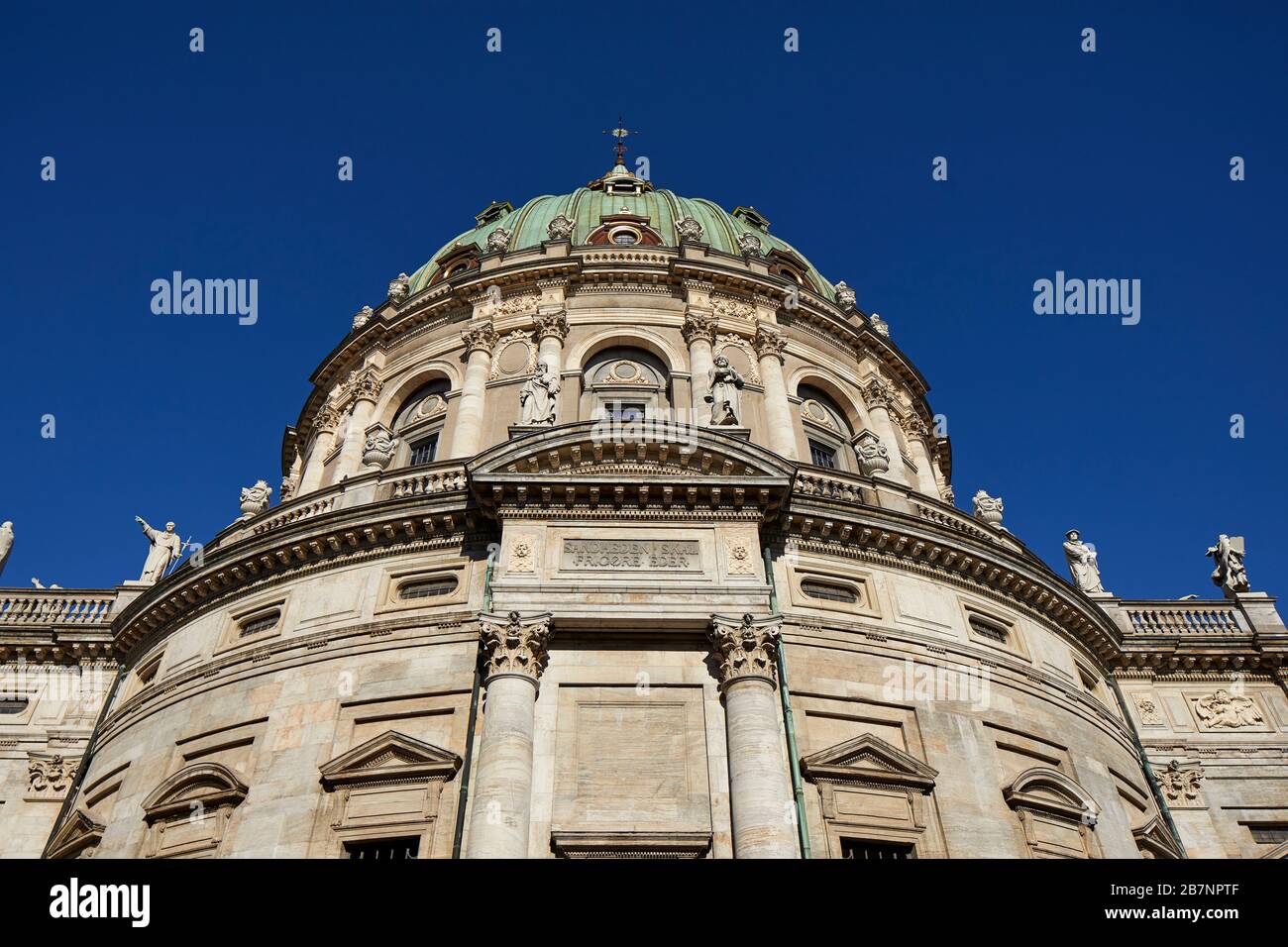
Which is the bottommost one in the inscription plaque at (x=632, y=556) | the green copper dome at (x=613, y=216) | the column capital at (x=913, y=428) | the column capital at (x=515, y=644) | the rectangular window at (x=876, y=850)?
the rectangular window at (x=876, y=850)

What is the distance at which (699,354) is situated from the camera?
28359 millimetres

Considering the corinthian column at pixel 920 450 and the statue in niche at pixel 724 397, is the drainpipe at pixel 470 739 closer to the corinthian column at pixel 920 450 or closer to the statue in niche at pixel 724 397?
the statue in niche at pixel 724 397

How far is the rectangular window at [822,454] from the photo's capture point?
28.7 meters

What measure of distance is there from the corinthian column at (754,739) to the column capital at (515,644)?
3.34 meters

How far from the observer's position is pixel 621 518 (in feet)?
64.9

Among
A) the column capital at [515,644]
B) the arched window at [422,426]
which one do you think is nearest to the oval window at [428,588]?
the column capital at [515,644]

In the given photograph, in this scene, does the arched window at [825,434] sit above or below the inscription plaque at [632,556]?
above

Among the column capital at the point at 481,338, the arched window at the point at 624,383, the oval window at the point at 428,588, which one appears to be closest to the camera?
the oval window at the point at 428,588

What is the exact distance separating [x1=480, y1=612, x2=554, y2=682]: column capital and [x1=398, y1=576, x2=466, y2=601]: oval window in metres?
2.55

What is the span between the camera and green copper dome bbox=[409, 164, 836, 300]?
116 ft

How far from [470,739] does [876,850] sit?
→ 777cm

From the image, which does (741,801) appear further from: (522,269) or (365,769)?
(522,269)

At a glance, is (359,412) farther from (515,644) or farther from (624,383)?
(515,644)
